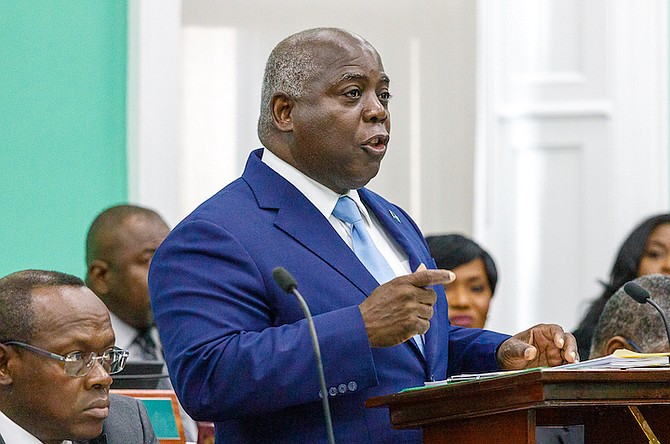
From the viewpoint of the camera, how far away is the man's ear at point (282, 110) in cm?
290

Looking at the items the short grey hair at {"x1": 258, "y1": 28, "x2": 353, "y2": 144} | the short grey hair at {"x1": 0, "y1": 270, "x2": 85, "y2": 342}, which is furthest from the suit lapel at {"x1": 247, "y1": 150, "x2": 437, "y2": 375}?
the short grey hair at {"x1": 0, "y1": 270, "x2": 85, "y2": 342}

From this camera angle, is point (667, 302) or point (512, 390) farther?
point (667, 302)

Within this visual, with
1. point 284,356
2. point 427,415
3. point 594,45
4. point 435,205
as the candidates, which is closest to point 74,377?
point 284,356

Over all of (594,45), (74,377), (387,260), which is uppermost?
(594,45)

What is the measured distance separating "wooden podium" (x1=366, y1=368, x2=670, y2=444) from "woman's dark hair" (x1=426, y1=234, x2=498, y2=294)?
2.81 metres


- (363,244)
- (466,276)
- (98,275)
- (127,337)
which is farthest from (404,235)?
(466,276)

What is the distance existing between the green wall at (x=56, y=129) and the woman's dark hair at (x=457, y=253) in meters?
1.28

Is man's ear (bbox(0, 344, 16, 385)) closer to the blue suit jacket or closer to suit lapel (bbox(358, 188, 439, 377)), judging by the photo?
the blue suit jacket

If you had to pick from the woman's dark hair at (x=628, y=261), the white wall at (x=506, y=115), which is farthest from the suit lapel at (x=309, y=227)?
the white wall at (x=506, y=115)

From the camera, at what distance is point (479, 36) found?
6199 mm

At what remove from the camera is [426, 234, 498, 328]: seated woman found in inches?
207

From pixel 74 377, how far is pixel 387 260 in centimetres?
75

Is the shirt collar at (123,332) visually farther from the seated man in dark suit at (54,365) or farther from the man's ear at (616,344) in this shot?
the man's ear at (616,344)

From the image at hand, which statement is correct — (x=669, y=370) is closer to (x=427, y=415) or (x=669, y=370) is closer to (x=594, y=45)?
(x=427, y=415)
